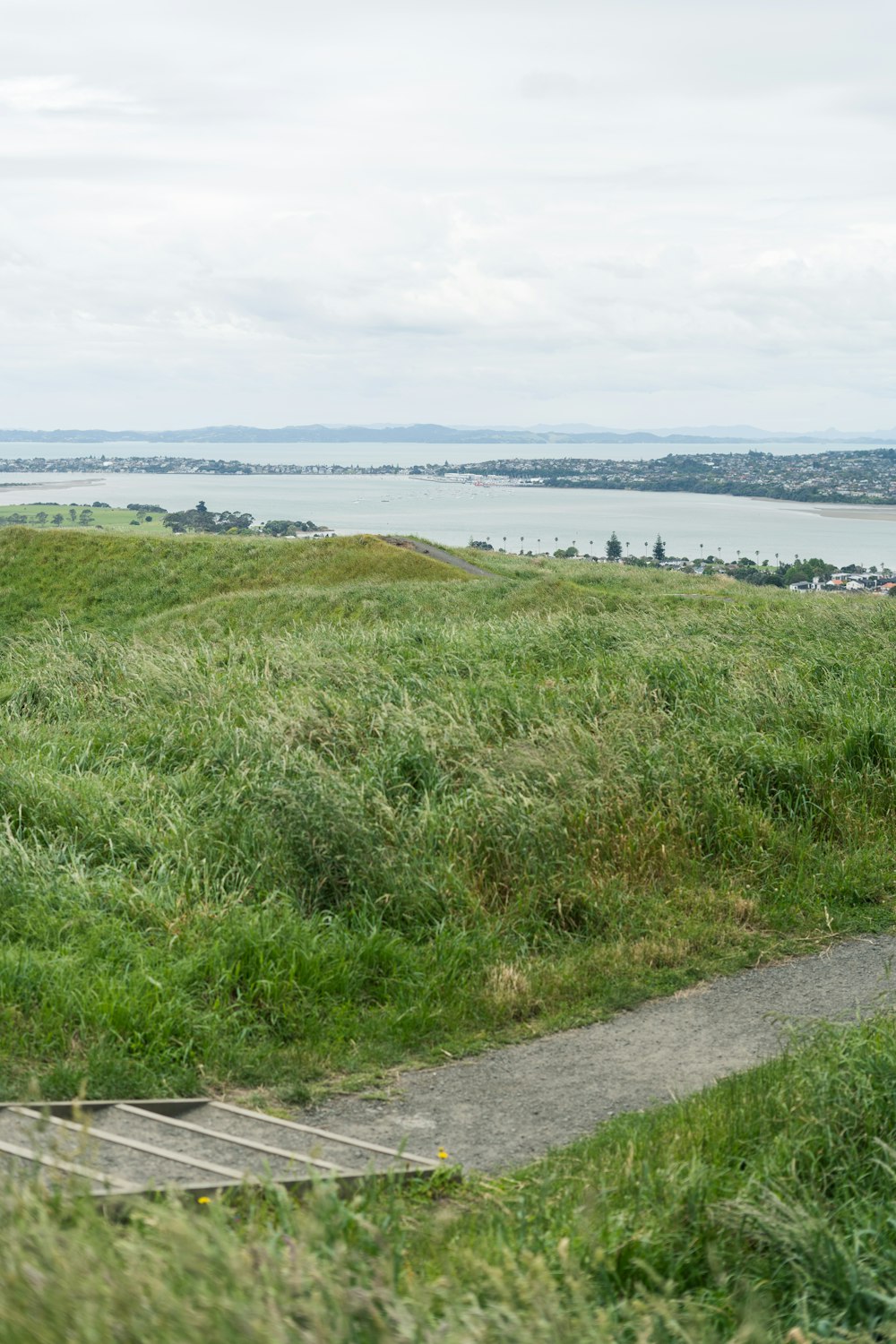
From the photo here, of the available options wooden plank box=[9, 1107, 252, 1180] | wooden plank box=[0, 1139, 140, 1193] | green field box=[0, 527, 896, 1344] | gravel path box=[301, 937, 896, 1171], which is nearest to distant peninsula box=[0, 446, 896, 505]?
green field box=[0, 527, 896, 1344]

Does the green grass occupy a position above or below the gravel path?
above

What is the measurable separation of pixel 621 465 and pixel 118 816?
133 metres

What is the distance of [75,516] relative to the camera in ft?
227

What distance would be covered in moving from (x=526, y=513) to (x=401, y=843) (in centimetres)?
9250

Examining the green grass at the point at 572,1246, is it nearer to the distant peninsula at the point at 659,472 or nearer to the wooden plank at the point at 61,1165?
the wooden plank at the point at 61,1165

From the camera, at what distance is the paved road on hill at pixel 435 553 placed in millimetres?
35688

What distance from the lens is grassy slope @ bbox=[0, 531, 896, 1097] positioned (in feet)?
18.1

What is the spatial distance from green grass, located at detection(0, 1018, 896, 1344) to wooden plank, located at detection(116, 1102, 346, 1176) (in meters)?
0.37

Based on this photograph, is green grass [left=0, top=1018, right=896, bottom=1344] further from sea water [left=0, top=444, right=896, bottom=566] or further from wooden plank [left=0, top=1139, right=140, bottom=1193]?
sea water [left=0, top=444, right=896, bottom=566]

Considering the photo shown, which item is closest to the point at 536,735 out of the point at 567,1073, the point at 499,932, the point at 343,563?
the point at 499,932

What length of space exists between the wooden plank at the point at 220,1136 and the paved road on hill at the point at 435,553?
3028 cm

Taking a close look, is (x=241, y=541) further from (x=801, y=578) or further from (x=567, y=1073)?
(x=567, y=1073)

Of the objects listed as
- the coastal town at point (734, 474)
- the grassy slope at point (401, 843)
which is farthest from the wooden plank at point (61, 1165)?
the coastal town at point (734, 474)

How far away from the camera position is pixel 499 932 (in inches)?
263
